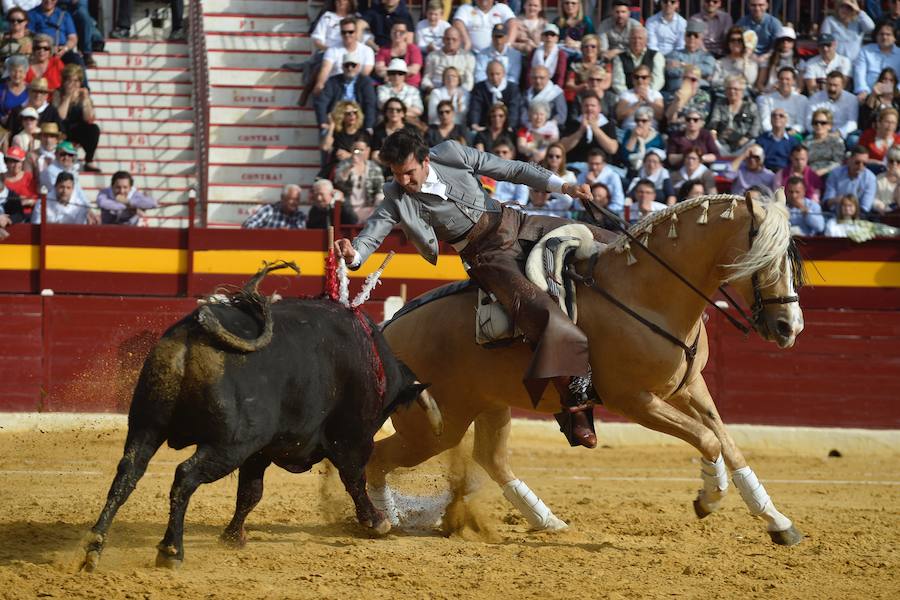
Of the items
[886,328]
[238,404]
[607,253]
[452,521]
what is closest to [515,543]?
[452,521]

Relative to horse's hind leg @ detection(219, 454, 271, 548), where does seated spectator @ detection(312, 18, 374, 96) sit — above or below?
above

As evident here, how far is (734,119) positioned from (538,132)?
199cm

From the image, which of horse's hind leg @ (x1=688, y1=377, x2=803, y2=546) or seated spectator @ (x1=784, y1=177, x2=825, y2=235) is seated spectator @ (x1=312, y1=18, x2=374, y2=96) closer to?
seated spectator @ (x1=784, y1=177, x2=825, y2=235)

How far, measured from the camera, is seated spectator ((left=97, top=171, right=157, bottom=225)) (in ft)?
41.8

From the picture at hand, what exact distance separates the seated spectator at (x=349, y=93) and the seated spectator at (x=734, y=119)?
11.2 ft

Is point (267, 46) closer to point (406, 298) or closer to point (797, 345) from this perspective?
point (406, 298)

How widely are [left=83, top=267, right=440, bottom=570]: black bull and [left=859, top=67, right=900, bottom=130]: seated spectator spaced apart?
29.0ft

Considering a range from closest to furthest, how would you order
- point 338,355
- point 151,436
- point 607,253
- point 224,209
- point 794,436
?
1. point 151,436
2. point 338,355
3. point 607,253
4. point 794,436
5. point 224,209

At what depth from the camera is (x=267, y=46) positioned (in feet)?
50.6

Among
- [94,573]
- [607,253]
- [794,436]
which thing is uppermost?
[607,253]

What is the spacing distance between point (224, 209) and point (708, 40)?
18.4ft

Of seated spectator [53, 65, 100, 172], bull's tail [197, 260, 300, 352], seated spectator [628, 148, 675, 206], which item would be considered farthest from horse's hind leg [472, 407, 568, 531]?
seated spectator [53, 65, 100, 172]

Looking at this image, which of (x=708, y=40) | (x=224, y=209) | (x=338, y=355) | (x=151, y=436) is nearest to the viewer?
(x=151, y=436)

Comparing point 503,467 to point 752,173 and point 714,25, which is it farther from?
point 714,25
